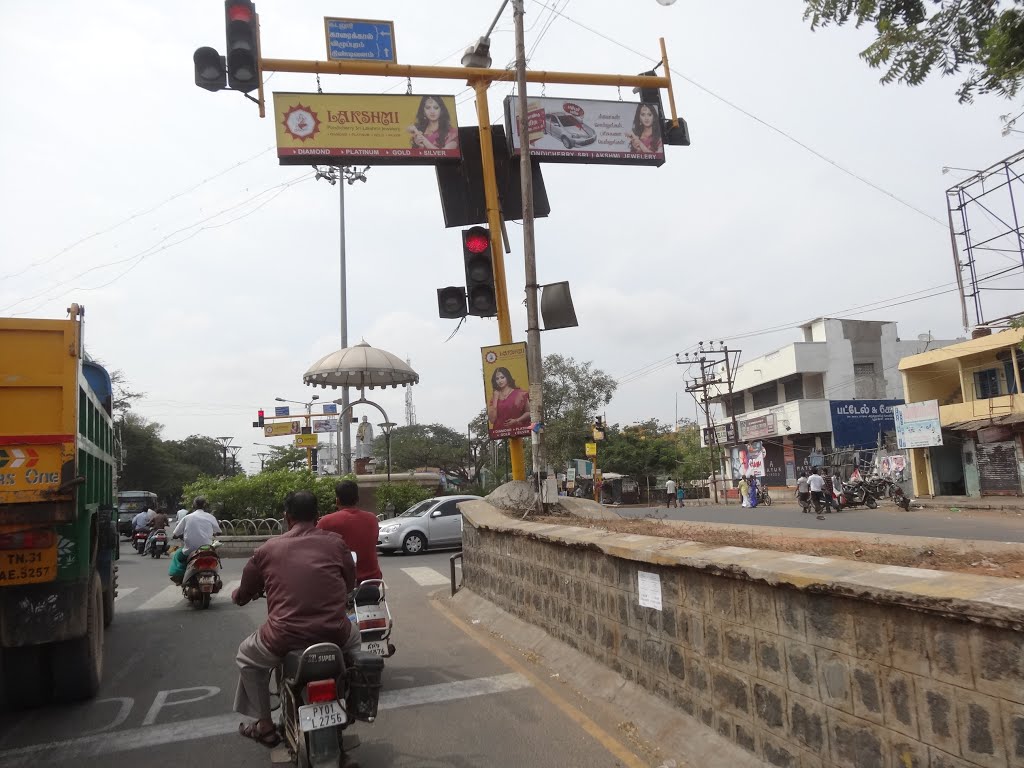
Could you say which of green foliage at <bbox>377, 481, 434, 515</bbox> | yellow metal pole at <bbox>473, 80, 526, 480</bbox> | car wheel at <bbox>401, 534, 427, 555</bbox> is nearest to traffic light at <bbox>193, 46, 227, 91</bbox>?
yellow metal pole at <bbox>473, 80, 526, 480</bbox>

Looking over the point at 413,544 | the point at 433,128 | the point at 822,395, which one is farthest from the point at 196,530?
the point at 822,395

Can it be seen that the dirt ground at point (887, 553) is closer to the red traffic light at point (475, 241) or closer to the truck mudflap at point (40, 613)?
the red traffic light at point (475, 241)

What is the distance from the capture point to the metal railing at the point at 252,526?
19484 mm

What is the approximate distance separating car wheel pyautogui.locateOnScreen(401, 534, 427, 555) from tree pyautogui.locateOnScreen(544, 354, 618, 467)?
29648mm

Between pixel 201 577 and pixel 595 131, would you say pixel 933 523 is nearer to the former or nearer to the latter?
pixel 595 131

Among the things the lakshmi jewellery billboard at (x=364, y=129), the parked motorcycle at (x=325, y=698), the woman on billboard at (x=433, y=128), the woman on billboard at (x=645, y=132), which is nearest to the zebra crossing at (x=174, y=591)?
the lakshmi jewellery billboard at (x=364, y=129)

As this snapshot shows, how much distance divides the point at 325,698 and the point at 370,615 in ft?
7.95

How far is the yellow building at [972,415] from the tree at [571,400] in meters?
19.1

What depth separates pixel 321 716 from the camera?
12.2 ft

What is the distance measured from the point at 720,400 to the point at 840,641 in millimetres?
52179

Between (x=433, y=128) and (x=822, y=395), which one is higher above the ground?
(x=433, y=128)

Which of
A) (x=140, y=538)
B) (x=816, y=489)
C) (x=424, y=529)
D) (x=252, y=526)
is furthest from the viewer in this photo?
(x=816, y=489)

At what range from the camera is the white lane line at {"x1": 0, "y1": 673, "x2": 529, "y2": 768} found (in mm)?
4754

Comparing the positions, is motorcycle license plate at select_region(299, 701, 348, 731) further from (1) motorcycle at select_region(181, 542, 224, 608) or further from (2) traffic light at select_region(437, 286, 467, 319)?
(1) motorcycle at select_region(181, 542, 224, 608)
